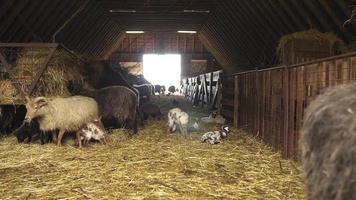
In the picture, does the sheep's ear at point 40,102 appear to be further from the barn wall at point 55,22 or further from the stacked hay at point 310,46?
the stacked hay at point 310,46

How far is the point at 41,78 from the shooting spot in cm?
759

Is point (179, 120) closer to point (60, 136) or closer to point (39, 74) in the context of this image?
point (60, 136)

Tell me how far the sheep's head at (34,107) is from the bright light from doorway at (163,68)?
28206 mm

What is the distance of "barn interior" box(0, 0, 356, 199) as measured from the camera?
14.2ft

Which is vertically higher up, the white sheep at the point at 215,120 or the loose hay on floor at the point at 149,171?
the white sheep at the point at 215,120

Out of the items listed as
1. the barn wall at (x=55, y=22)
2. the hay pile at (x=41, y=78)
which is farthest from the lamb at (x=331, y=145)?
the barn wall at (x=55, y=22)

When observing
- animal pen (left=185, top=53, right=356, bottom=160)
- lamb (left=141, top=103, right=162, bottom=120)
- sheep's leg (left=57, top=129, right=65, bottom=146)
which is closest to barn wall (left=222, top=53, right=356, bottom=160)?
animal pen (left=185, top=53, right=356, bottom=160)

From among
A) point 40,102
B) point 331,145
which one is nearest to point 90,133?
point 40,102

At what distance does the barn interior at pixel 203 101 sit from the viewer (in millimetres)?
4340

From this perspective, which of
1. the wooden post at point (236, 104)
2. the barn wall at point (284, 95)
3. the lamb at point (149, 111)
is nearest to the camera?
the barn wall at point (284, 95)

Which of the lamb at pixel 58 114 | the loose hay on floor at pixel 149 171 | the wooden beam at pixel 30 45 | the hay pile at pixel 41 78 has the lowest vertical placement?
the loose hay on floor at pixel 149 171

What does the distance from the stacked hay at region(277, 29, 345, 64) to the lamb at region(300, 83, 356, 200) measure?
19.9ft

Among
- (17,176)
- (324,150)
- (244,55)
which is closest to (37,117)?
(17,176)

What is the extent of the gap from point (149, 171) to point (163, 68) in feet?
104
